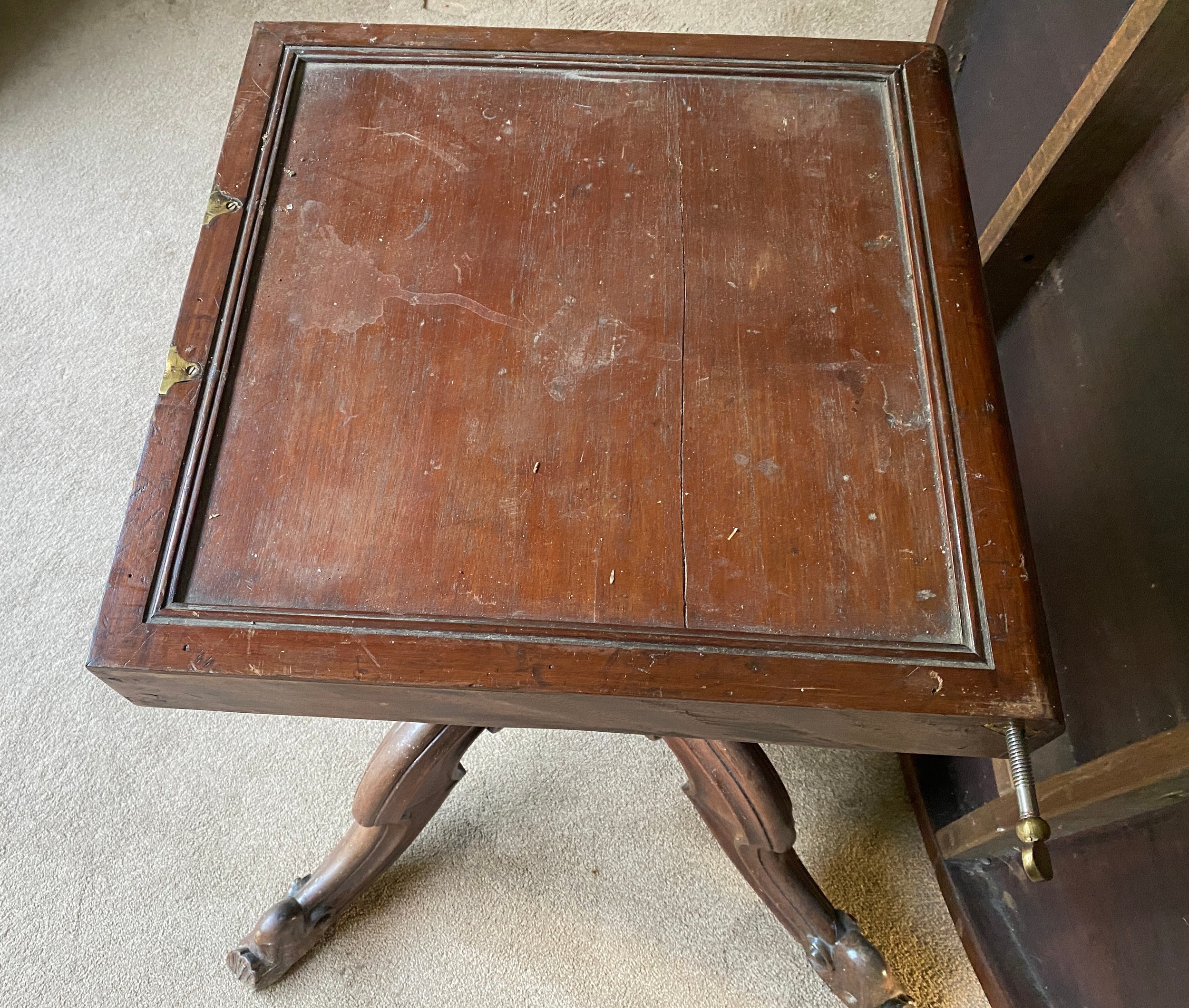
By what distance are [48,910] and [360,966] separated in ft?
1.27

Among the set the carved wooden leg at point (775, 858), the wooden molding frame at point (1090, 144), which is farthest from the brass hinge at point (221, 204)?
the wooden molding frame at point (1090, 144)

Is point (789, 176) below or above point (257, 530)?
above

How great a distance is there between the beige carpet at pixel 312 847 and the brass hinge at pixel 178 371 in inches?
25.5

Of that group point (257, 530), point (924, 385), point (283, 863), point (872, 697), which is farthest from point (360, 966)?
point (924, 385)

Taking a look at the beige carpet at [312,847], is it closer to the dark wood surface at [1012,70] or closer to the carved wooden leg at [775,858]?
the carved wooden leg at [775,858]

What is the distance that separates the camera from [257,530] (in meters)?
0.62

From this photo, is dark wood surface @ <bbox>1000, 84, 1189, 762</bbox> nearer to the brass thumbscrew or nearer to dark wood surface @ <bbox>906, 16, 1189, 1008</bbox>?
dark wood surface @ <bbox>906, 16, 1189, 1008</bbox>

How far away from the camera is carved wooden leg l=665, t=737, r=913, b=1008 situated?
865 mm

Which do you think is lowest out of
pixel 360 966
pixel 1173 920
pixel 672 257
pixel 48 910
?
pixel 48 910

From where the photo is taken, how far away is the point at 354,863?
3.24 feet

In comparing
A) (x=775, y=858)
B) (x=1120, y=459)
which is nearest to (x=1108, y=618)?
(x=1120, y=459)

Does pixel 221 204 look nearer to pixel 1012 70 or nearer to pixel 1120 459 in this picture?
pixel 1120 459

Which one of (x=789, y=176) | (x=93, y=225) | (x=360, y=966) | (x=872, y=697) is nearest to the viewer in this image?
(x=872, y=697)

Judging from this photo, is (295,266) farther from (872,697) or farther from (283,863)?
(283,863)
